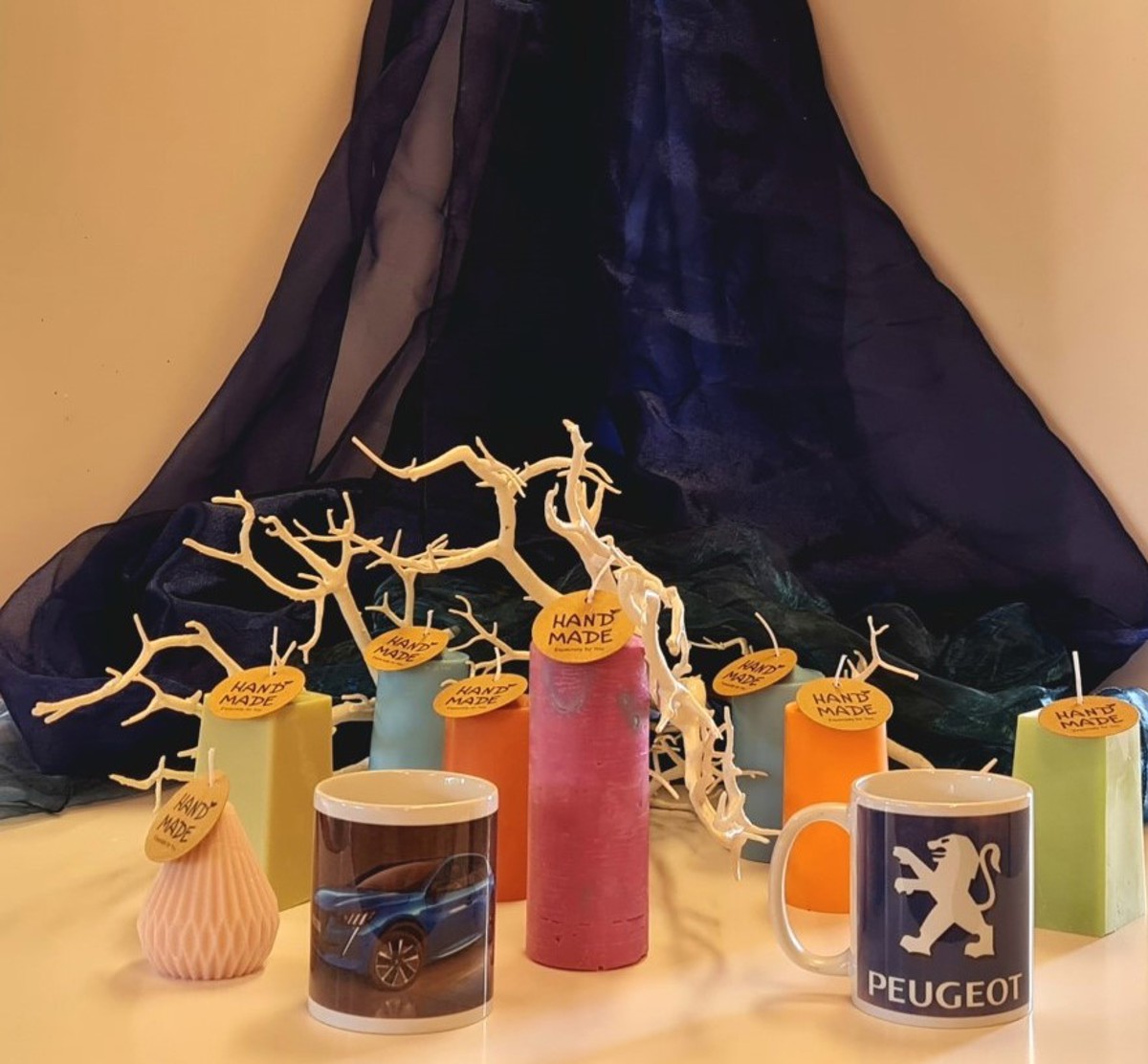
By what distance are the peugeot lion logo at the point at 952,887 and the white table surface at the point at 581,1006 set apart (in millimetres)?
44

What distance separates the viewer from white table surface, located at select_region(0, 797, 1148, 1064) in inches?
26.5

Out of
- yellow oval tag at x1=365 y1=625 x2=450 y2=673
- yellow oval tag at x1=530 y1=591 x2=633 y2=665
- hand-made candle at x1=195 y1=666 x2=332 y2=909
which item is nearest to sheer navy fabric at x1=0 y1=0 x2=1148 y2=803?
yellow oval tag at x1=365 y1=625 x2=450 y2=673

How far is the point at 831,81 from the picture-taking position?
150 centimetres

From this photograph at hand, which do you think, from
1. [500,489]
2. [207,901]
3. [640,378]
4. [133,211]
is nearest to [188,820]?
[207,901]

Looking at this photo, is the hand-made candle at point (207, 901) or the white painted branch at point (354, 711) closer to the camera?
the hand-made candle at point (207, 901)

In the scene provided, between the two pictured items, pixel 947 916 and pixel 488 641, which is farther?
pixel 488 641

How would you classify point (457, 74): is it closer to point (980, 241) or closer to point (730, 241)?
point (730, 241)

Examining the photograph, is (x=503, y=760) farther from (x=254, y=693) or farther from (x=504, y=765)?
(x=254, y=693)

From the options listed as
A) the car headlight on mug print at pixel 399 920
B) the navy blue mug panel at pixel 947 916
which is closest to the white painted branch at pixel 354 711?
the car headlight on mug print at pixel 399 920

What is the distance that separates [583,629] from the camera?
793 millimetres

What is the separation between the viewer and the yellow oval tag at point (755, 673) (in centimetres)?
→ 105

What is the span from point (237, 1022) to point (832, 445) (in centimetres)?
86

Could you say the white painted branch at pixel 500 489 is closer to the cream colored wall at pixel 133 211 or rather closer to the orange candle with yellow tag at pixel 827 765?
the orange candle with yellow tag at pixel 827 765

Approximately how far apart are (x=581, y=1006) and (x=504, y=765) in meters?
0.21
